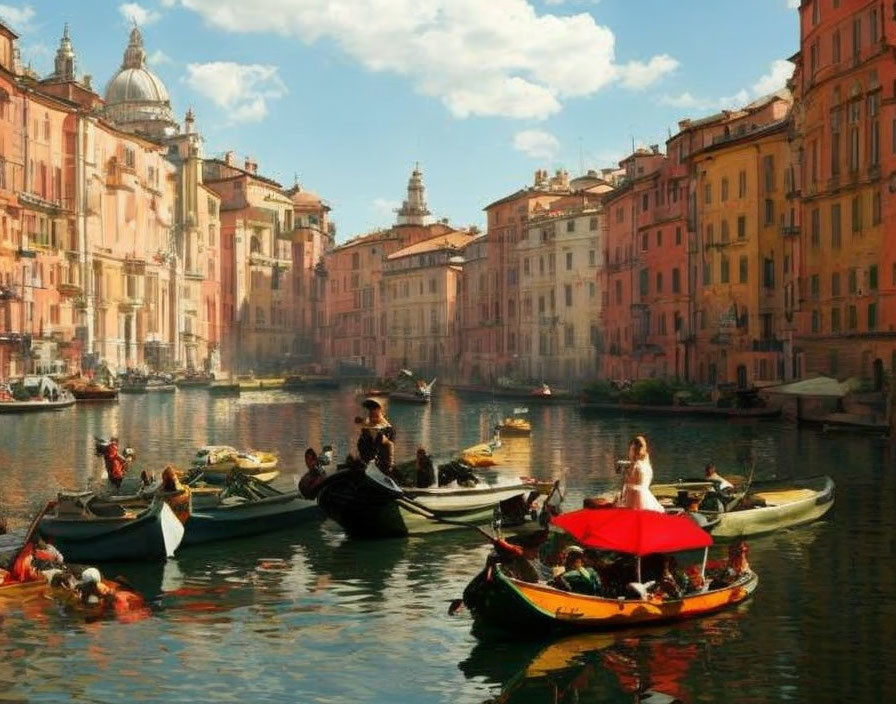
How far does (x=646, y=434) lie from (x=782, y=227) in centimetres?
2035

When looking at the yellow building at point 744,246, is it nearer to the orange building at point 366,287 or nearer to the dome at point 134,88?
the orange building at point 366,287

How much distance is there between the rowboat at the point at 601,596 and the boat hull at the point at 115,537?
6998mm

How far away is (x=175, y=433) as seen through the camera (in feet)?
183

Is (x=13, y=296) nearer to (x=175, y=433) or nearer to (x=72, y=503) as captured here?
(x=175, y=433)

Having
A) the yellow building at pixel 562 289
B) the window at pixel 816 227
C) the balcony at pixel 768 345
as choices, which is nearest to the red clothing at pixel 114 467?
the window at pixel 816 227

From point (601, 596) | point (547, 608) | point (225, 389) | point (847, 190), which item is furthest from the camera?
point (225, 389)

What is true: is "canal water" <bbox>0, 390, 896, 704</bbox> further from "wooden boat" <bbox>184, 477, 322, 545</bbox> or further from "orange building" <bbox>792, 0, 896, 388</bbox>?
"orange building" <bbox>792, 0, 896, 388</bbox>

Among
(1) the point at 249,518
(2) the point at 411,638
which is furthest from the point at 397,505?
(2) the point at 411,638

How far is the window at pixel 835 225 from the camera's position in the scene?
58344mm

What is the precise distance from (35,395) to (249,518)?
2173 inches

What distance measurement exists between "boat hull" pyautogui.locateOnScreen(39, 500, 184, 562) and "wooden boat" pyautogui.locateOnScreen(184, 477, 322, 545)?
1759 millimetres

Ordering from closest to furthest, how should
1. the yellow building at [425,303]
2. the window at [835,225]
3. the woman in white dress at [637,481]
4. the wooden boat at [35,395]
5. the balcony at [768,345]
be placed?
the woman in white dress at [637,481] < the window at [835,225] < the balcony at [768,345] < the wooden boat at [35,395] < the yellow building at [425,303]

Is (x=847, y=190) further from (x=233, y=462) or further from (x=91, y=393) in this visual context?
(x=91, y=393)

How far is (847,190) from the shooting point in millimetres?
57062
